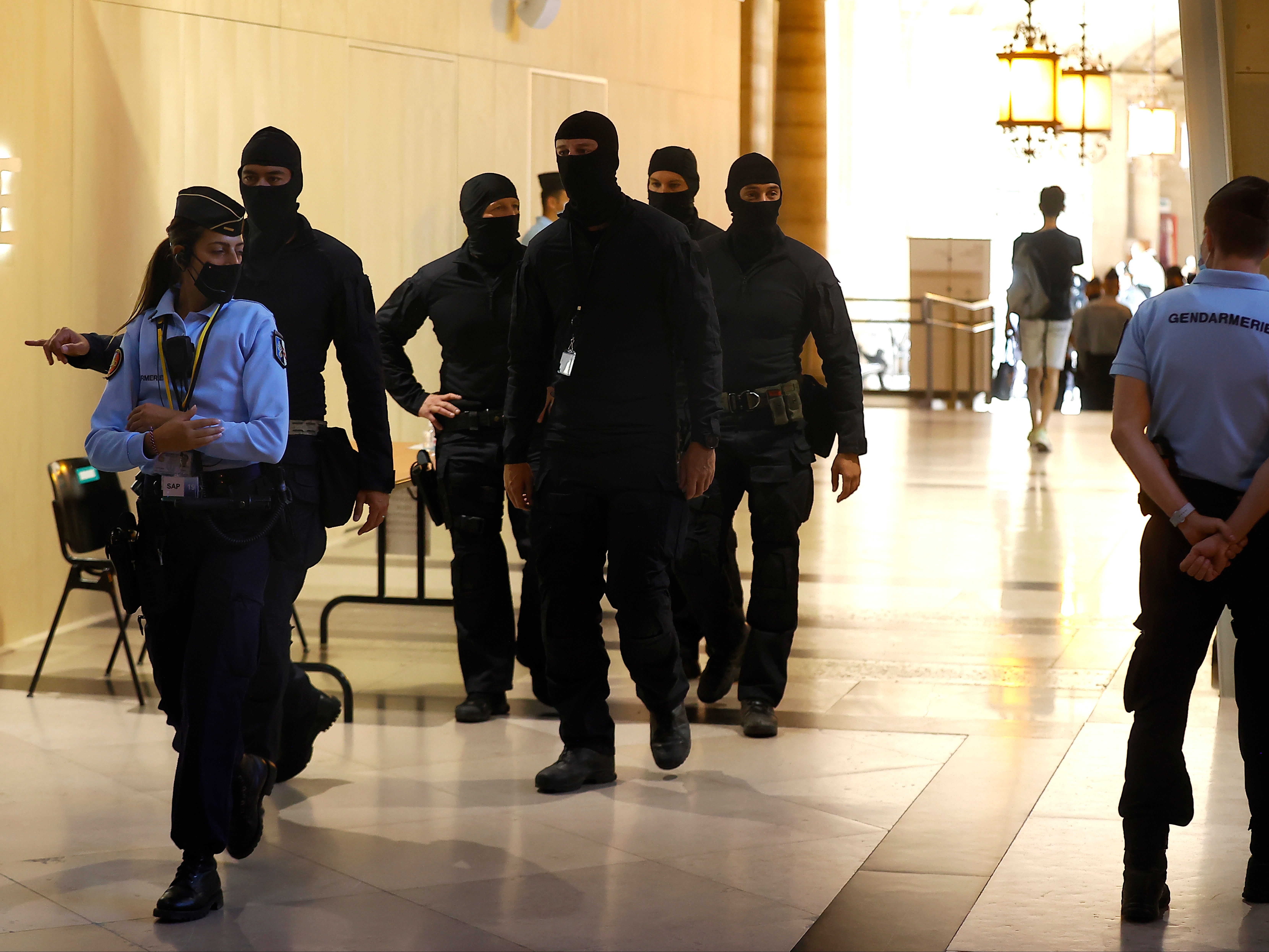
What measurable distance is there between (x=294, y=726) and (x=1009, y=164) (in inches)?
975

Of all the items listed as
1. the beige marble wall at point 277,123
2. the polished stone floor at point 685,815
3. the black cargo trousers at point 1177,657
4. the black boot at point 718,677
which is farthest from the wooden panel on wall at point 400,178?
the black cargo trousers at point 1177,657

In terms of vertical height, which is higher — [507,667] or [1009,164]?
[1009,164]

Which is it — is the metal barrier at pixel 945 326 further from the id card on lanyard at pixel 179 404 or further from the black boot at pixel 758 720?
the id card on lanyard at pixel 179 404

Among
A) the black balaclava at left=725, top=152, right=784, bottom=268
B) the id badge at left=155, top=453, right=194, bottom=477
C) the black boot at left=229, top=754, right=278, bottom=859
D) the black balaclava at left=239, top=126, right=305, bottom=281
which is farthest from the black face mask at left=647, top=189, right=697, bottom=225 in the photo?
the black boot at left=229, top=754, right=278, bottom=859

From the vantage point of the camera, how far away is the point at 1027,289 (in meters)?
13.3

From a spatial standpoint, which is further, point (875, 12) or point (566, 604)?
point (875, 12)

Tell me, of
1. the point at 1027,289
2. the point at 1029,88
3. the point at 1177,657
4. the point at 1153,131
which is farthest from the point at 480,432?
the point at 1153,131

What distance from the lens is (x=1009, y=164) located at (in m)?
27.5

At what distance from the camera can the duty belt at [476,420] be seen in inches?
212

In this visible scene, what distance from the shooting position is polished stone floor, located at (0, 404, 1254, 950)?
→ 11.5 feet

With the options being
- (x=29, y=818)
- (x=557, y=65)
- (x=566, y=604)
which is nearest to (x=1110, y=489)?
(x=557, y=65)

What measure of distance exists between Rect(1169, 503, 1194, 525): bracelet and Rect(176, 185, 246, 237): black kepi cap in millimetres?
2044

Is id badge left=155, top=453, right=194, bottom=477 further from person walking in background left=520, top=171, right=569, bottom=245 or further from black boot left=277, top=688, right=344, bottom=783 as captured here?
person walking in background left=520, top=171, right=569, bottom=245

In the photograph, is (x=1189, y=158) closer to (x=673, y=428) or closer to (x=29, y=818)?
(x=673, y=428)
